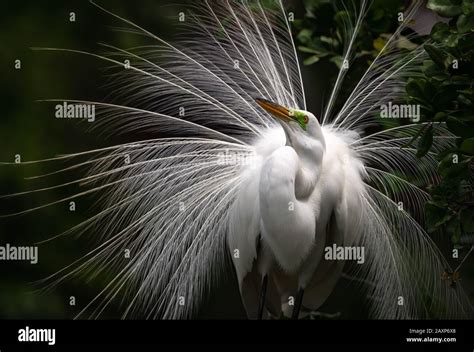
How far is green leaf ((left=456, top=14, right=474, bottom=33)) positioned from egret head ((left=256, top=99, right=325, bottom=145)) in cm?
47

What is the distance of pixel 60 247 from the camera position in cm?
299

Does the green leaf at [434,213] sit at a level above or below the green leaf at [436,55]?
below

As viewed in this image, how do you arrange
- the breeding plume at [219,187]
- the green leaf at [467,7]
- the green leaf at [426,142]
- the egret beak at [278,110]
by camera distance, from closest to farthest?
the green leaf at [467,7]
the green leaf at [426,142]
the egret beak at [278,110]
the breeding plume at [219,187]

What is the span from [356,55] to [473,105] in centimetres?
50

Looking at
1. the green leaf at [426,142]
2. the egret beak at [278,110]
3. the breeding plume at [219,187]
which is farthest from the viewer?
the breeding plume at [219,187]

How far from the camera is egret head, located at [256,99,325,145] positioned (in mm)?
2789

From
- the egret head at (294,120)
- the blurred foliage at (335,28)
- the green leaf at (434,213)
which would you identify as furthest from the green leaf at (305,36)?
the green leaf at (434,213)

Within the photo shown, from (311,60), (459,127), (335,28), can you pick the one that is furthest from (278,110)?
(459,127)

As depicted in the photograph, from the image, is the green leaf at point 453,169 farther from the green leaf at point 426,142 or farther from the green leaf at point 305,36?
the green leaf at point 305,36

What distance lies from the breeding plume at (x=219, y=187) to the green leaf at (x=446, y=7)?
333mm

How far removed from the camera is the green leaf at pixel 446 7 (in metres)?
2.57

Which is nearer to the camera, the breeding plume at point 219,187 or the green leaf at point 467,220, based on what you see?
the green leaf at point 467,220

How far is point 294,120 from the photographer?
2803mm

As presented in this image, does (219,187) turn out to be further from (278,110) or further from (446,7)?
(446,7)
